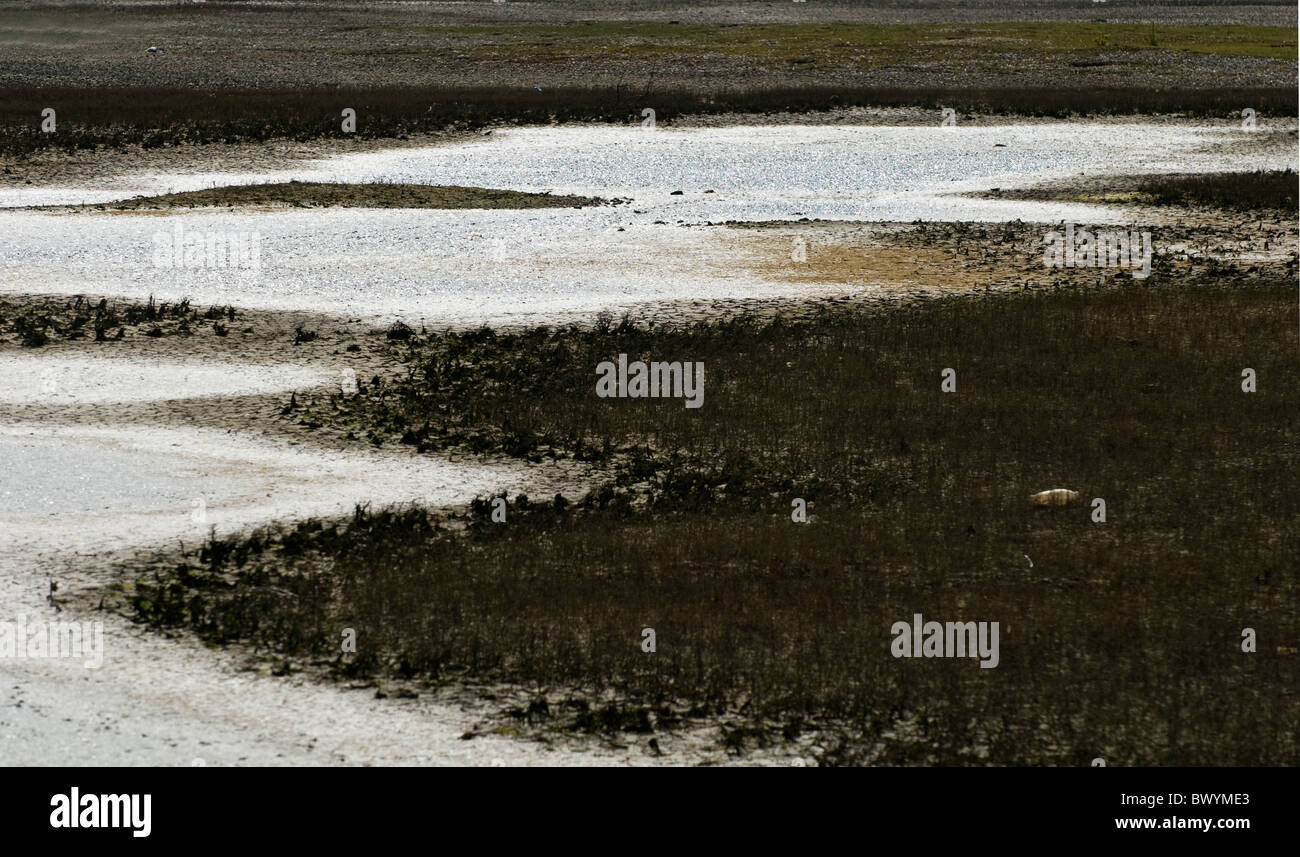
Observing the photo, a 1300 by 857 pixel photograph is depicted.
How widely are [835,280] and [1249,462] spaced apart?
38.0ft

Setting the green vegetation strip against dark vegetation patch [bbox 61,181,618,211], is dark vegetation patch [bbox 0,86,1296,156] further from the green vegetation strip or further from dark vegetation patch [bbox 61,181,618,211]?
the green vegetation strip

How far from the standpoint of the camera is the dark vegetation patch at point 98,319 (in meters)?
24.1

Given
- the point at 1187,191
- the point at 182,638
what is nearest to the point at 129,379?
the point at 182,638

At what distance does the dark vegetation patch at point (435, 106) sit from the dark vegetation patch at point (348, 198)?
965 cm

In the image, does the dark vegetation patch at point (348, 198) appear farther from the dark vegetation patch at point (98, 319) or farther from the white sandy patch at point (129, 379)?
the white sandy patch at point (129, 379)

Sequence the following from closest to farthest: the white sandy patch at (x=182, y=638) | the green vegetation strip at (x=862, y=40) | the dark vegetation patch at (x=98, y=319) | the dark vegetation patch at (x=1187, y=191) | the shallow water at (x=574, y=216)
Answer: the white sandy patch at (x=182, y=638) → the dark vegetation patch at (x=98, y=319) → the shallow water at (x=574, y=216) → the dark vegetation patch at (x=1187, y=191) → the green vegetation strip at (x=862, y=40)

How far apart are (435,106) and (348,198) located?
20385mm

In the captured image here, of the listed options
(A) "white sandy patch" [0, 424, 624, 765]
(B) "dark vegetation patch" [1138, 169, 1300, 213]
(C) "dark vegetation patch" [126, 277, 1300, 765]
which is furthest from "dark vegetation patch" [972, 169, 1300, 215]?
(A) "white sandy patch" [0, 424, 624, 765]

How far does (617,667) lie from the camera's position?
12586 mm

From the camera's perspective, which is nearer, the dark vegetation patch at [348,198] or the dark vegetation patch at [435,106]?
the dark vegetation patch at [348,198]

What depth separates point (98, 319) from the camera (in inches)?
971

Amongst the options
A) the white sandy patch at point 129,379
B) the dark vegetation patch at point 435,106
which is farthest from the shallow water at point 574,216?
the dark vegetation patch at point 435,106

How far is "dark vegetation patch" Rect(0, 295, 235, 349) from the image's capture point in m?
24.1
